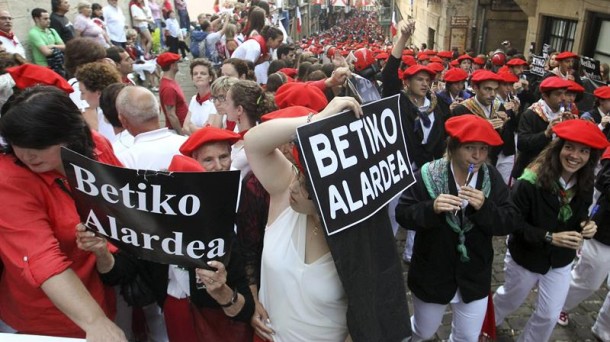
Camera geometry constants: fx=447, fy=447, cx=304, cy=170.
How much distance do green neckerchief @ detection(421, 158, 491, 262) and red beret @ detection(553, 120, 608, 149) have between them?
672 mm

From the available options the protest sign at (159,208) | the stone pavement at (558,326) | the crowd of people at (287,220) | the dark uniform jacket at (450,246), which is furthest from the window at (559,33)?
the protest sign at (159,208)

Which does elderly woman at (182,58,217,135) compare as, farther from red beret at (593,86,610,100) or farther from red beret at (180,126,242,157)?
red beret at (593,86,610,100)

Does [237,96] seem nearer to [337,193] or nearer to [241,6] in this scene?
[337,193]

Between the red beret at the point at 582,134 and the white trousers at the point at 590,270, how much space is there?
3.85 ft

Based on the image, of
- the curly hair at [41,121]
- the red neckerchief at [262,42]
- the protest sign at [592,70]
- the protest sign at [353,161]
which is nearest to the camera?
the protest sign at [353,161]

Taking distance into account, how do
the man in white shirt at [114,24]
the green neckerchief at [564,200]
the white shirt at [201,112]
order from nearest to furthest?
the green neckerchief at [564,200]
the white shirt at [201,112]
the man in white shirt at [114,24]

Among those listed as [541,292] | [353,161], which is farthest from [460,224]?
[353,161]

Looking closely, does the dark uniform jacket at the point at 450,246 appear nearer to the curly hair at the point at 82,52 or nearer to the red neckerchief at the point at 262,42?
the curly hair at the point at 82,52

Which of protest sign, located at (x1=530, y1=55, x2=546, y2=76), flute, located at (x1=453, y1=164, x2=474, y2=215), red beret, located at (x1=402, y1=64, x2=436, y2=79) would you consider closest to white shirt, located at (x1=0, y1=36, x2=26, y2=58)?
red beret, located at (x1=402, y1=64, x2=436, y2=79)

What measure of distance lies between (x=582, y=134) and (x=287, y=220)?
7.99ft

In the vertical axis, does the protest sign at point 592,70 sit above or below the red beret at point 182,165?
below

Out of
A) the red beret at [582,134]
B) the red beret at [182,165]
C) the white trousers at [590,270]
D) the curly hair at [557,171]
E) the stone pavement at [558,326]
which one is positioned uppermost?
the red beret at [182,165]

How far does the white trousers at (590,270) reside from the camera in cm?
394

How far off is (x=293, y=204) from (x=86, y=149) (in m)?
1.04
